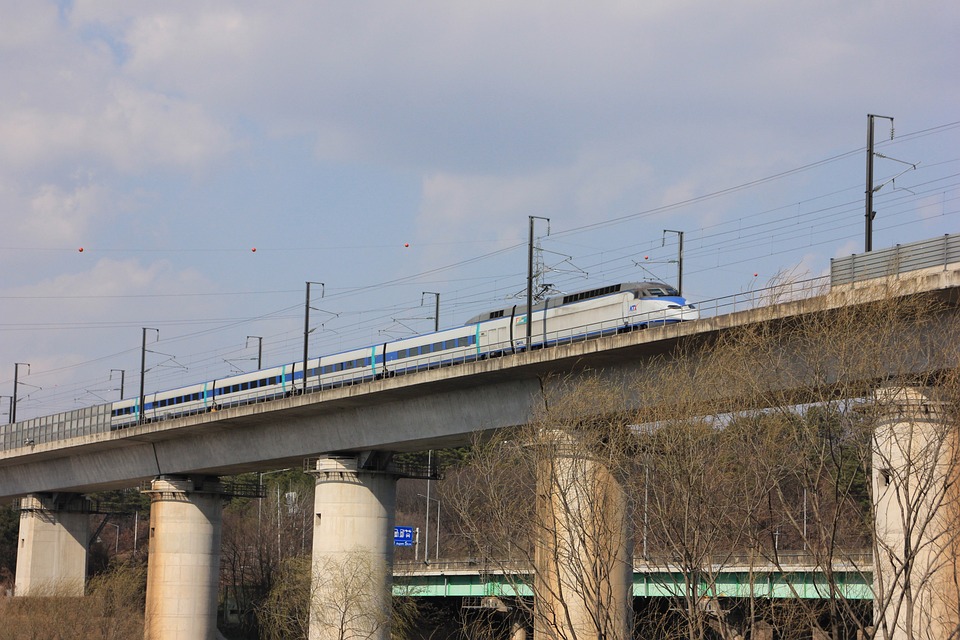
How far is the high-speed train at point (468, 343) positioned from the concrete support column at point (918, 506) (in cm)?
1418

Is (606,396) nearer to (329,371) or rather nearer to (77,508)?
(329,371)

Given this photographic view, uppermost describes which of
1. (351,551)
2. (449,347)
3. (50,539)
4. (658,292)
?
(658,292)

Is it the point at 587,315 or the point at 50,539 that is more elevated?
the point at 587,315

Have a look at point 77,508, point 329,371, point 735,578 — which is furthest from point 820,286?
point 77,508

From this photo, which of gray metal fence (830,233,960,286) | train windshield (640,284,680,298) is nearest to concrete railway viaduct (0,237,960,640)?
gray metal fence (830,233,960,286)

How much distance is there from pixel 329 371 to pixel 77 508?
29.8m

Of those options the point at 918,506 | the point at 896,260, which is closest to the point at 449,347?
the point at 896,260

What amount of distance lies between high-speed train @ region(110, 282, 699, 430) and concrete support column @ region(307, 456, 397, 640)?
6555 mm

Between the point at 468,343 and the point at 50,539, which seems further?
the point at 50,539

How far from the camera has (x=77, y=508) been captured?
291 feet

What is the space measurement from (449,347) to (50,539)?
42014mm

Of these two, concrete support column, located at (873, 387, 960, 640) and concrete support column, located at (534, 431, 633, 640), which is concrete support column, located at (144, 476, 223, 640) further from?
concrete support column, located at (873, 387, 960, 640)

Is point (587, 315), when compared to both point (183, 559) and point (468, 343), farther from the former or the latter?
point (183, 559)

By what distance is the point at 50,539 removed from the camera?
8756cm
